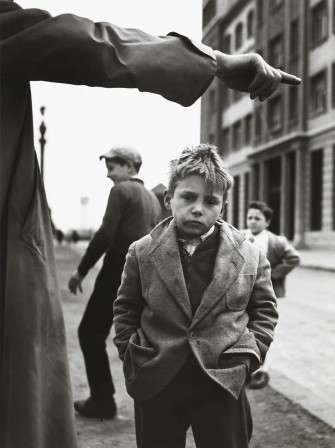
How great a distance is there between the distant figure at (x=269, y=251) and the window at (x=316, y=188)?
90.0 feet

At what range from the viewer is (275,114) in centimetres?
3816

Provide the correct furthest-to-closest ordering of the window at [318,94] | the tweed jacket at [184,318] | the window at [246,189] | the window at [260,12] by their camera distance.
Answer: the window at [246,189] < the window at [260,12] < the window at [318,94] < the tweed jacket at [184,318]

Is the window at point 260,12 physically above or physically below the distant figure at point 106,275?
above

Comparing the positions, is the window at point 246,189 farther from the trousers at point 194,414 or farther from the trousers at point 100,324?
the trousers at point 194,414

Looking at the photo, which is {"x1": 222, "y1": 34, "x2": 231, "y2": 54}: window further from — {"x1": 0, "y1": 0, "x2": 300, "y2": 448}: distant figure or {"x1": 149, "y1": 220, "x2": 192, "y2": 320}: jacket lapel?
{"x1": 0, "y1": 0, "x2": 300, "y2": 448}: distant figure

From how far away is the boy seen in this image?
2617 mm

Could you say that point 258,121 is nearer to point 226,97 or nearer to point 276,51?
point 276,51

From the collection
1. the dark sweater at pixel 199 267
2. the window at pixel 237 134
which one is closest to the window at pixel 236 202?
the window at pixel 237 134

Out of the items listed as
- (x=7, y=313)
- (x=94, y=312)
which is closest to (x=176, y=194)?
(x=7, y=313)

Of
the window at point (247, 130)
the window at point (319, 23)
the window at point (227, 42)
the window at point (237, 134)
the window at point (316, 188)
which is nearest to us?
the window at point (319, 23)

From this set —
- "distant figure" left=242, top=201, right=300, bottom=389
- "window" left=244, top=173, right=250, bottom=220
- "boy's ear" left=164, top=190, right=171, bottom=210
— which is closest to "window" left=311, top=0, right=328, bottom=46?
"window" left=244, top=173, right=250, bottom=220

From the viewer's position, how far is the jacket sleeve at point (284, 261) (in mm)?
6211

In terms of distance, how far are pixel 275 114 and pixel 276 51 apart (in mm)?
3128

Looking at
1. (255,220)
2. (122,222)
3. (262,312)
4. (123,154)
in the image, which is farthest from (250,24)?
(262,312)
